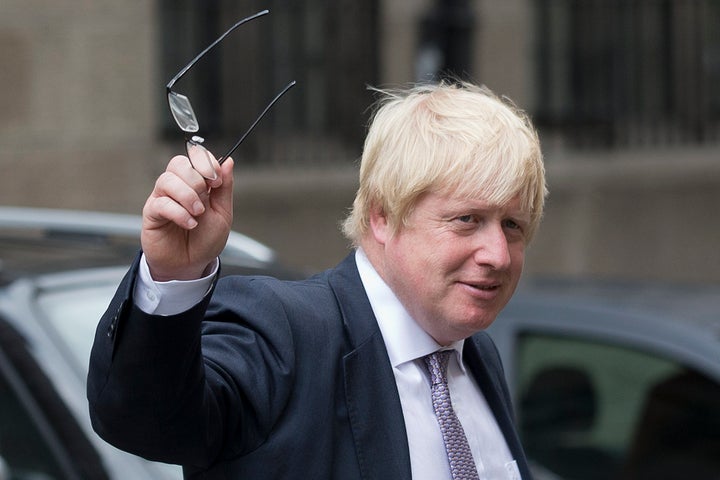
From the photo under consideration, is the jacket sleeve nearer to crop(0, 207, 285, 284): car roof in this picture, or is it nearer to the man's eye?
the man's eye

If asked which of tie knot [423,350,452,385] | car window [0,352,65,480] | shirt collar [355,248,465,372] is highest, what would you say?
shirt collar [355,248,465,372]

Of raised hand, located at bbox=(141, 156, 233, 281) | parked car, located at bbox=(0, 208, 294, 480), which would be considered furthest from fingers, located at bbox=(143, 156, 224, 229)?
parked car, located at bbox=(0, 208, 294, 480)

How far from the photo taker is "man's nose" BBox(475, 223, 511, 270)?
7.04ft

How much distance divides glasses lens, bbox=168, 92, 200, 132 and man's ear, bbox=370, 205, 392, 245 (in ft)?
1.58

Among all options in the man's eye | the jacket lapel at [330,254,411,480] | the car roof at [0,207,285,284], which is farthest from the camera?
the car roof at [0,207,285,284]

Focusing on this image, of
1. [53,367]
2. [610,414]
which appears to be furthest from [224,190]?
[610,414]

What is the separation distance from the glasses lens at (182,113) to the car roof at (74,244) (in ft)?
6.14

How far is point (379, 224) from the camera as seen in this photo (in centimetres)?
225

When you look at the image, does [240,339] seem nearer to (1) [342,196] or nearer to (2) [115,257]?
(2) [115,257]

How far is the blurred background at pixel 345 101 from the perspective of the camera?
8.90 metres

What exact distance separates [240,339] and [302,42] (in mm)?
7724

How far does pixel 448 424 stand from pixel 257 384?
34 cm

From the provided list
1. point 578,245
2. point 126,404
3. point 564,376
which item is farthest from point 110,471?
point 578,245

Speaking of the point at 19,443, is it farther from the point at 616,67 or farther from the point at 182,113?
the point at 616,67
